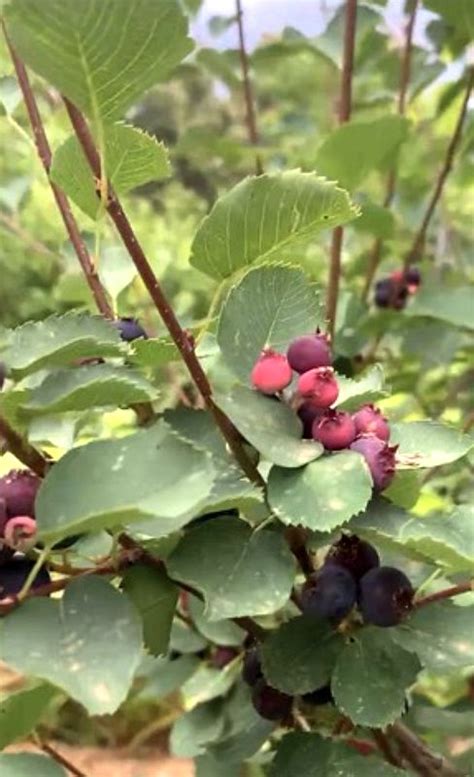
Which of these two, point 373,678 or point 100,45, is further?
point 373,678

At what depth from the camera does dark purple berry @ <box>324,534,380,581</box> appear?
22.3 inches

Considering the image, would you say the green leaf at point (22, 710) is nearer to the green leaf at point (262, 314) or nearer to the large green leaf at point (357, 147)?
the green leaf at point (262, 314)

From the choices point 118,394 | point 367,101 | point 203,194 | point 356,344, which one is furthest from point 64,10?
point 203,194

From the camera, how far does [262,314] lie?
544 mm

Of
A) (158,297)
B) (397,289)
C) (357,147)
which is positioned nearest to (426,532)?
(158,297)

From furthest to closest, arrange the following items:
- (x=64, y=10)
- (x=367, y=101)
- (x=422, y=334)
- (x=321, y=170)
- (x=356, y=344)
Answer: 1. (x=367, y=101)
2. (x=422, y=334)
3. (x=356, y=344)
4. (x=321, y=170)
5. (x=64, y=10)

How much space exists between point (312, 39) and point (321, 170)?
313 millimetres

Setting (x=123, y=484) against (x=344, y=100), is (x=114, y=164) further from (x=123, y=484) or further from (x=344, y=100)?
(x=344, y=100)

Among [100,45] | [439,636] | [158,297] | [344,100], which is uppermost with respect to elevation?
[100,45]

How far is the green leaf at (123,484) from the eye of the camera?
431 millimetres

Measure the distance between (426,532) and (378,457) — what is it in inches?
1.4

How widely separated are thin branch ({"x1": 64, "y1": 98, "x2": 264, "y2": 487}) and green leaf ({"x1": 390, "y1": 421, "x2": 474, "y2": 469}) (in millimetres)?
69

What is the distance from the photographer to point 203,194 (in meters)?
4.07

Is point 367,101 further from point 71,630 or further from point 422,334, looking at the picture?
point 71,630
